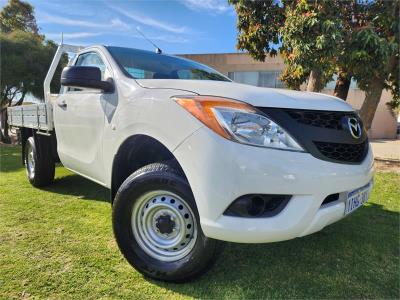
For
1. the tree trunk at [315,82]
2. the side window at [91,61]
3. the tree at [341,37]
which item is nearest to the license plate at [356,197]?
the side window at [91,61]

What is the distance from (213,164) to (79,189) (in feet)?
12.0

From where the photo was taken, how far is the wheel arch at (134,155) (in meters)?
2.52

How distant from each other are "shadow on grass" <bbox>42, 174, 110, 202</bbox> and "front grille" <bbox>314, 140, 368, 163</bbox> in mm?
3175

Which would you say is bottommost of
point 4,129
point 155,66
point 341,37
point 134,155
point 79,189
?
point 4,129

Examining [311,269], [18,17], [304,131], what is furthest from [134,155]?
[18,17]

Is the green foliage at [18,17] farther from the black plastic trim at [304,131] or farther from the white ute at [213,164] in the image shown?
the black plastic trim at [304,131]

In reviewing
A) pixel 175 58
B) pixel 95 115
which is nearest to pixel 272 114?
pixel 95 115

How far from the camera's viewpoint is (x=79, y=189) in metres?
4.99

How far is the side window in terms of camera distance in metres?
3.22

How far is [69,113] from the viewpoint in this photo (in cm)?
354

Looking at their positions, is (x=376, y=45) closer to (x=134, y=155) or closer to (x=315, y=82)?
(x=315, y=82)

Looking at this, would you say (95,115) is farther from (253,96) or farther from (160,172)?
(253,96)

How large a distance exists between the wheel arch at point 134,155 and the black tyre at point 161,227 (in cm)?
26

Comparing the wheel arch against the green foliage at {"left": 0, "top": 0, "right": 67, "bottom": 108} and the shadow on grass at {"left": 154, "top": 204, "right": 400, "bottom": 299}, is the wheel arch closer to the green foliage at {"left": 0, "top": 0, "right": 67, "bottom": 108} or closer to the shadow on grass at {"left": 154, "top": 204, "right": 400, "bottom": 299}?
the shadow on grass at {"left": 154, "top": 204, "right": 400, "bottom": 299}
